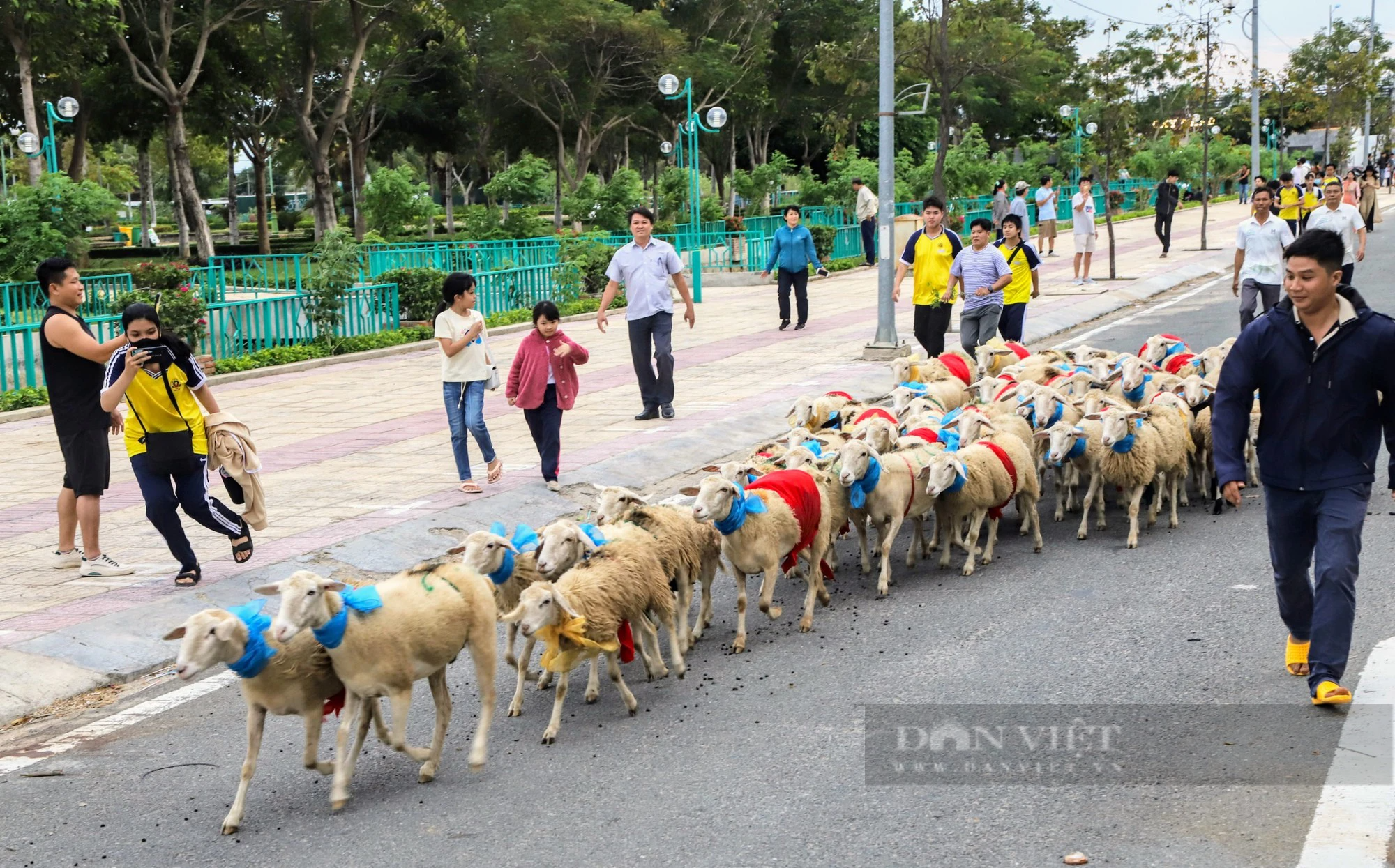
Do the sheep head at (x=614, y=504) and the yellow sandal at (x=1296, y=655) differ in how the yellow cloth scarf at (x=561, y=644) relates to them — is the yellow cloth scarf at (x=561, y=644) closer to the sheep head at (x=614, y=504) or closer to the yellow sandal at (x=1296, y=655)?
the sheep head at (x=614, y=504)

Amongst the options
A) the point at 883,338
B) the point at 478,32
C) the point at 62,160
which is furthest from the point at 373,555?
the point at 62,160

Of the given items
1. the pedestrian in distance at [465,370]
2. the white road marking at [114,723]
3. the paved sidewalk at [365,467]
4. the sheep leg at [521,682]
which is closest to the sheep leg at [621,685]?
the sheep leg at [521,682]

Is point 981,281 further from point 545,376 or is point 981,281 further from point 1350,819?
point 1350,819

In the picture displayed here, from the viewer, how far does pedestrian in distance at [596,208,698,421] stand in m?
12.7

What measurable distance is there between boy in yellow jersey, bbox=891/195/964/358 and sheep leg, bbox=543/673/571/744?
28.0ft

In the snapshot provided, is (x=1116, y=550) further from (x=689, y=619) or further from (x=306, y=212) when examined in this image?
(x=306, y=212)

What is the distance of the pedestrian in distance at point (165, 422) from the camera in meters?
7.63

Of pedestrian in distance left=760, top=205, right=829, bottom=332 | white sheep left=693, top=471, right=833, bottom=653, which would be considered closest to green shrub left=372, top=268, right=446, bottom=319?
pedestrian in distance left=760, top=205, right=829, bottom=332

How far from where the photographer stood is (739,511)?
22.2ft

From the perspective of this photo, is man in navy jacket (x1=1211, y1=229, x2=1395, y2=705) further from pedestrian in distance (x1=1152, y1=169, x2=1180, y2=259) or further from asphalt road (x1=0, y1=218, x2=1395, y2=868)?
pedestrian in distance (x1=1152, y1=169, x2=1180, y2=259)

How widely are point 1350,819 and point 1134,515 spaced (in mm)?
4094

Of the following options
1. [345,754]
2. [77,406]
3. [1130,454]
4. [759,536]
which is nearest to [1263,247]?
[1130,454]

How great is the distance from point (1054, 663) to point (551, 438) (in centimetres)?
484

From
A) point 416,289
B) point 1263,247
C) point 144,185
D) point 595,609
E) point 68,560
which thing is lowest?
point 68,560
